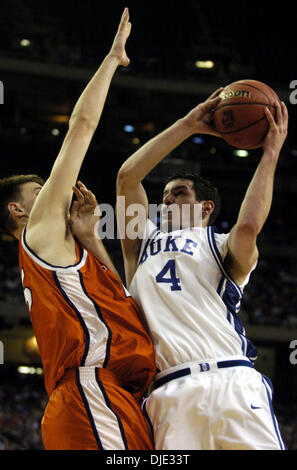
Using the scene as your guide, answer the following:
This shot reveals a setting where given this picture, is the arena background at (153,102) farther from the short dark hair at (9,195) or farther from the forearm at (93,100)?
the forearm at (93,100)

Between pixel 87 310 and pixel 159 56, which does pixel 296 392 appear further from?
pixel 87 310

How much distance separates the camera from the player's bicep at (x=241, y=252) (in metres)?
2.70

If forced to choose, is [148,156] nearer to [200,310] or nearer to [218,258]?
[218,258]

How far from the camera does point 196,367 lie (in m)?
2.58

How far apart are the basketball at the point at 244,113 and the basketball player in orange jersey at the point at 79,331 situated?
79 centimetres

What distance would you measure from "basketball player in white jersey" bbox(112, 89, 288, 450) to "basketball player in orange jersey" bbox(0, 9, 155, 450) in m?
0.12

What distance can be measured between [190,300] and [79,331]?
614 mm

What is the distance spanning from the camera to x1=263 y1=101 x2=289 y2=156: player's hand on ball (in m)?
2.92

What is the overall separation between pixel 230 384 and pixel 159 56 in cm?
2081

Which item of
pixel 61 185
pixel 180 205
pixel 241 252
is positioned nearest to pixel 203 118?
pixel 180 205

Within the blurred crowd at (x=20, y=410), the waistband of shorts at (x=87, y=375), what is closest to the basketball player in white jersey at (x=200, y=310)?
the waistband of shorts at (x=87, y=375)
